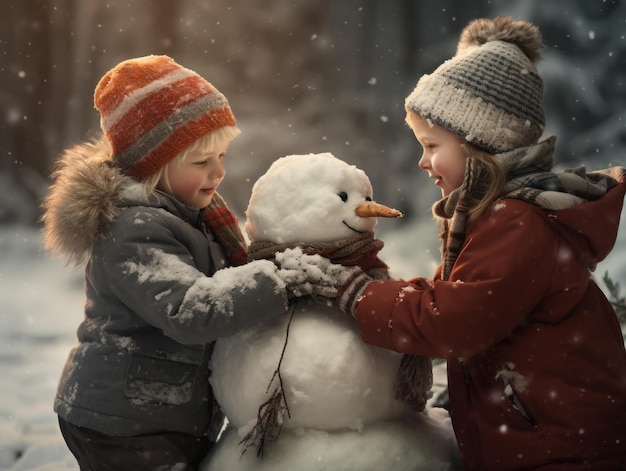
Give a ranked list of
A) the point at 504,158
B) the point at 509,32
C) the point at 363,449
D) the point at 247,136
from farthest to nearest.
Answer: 1. the point at 247,136
2. the point at 509,32
3. the point at 504,158
4. the point at 363,449

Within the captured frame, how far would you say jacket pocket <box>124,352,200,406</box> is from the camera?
1.46m

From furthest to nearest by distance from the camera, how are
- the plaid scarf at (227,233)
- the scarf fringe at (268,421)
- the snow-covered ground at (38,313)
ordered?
the snow-covered ground at (38,313), the plaid scarf at (227,233), the scarf fringe at (268,421)

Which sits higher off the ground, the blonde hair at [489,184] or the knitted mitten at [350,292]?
the blonde hair at [489,184]

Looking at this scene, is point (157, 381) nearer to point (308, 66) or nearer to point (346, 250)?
point (346, 250)

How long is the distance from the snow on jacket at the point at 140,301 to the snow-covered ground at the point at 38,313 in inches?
37.7

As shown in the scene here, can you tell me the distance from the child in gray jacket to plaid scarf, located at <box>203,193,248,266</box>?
44 millimetres

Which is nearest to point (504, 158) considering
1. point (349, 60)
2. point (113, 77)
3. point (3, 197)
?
point (113, 77)

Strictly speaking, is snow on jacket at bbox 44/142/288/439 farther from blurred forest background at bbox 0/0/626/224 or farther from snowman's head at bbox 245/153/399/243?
blurred forest background at bbox 0/0/626/224

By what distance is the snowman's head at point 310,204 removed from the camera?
4.65 ft

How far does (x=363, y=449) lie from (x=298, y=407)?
0.15 m

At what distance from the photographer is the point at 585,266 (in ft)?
4.81

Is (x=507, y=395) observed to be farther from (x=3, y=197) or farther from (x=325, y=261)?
(x=3, y=197)

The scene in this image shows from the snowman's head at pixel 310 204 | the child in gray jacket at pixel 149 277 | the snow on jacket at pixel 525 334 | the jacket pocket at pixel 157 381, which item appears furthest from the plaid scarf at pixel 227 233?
the snow on jacket at pixel 525 334

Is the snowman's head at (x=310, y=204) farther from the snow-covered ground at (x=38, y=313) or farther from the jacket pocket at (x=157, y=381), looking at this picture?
the snow-covered ground at (x=38, y=313)
